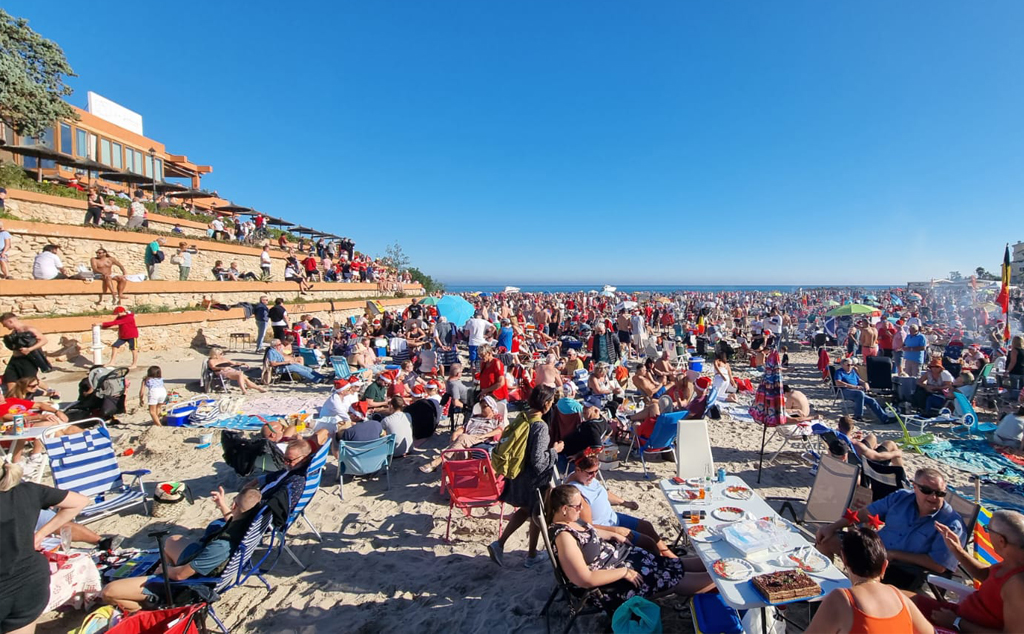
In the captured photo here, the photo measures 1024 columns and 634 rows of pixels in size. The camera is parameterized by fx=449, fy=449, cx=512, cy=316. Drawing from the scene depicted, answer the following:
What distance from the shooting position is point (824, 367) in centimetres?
1091

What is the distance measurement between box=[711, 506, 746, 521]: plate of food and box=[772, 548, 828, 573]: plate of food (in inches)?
17.8

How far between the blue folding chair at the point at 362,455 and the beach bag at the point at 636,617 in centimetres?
305

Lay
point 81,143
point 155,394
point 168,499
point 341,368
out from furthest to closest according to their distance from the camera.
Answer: point 81,143 → point 341,368 → point 155,394 → point 168,499

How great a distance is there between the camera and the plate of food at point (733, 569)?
7.88ft

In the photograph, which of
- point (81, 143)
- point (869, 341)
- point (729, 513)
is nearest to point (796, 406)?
point (729, 513)

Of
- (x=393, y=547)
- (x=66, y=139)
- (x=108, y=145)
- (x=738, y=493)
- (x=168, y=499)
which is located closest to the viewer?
(x=738, y=493)

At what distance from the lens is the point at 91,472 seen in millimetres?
4230

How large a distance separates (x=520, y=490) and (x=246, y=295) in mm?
14037

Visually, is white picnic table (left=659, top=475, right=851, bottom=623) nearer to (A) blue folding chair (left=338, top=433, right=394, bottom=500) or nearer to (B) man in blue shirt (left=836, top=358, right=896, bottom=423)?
(A) blue folding chair (left=338, top=433, right=394, bottom=500)

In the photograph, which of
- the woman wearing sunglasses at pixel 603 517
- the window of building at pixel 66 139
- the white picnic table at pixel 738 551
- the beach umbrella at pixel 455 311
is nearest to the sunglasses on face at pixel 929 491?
the white picnic table at pixel 738 551

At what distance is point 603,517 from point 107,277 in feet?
41.1

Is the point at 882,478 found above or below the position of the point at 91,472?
above

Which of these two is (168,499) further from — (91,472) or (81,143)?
(81,143)

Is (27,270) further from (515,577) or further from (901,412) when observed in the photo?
(901,412)
